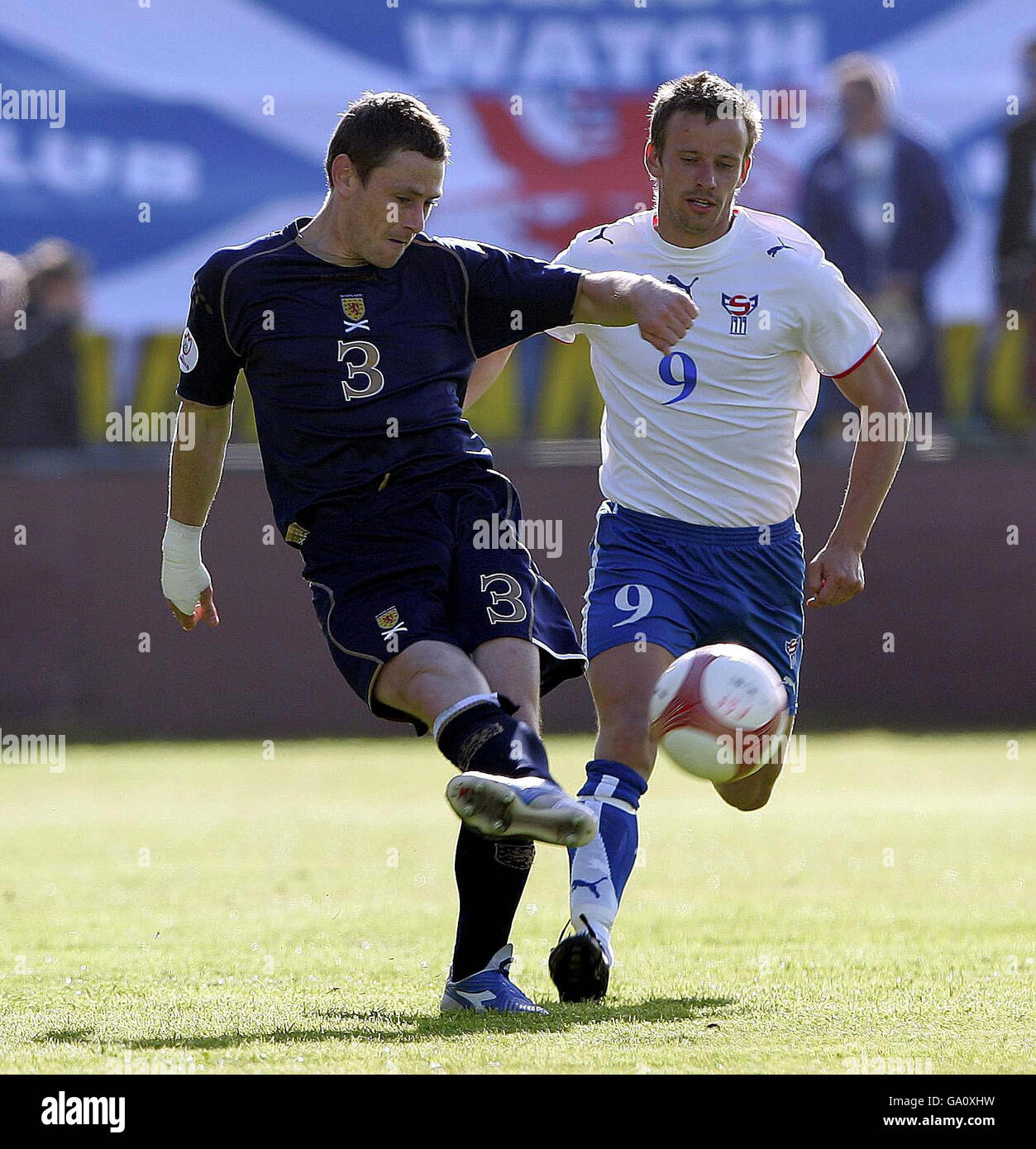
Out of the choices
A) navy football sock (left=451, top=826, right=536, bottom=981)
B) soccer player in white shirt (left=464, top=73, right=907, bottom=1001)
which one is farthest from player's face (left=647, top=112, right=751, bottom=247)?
navy football sock (left=451, top=826, right=536, bottom=981)

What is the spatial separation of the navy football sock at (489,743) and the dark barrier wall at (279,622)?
9967mm

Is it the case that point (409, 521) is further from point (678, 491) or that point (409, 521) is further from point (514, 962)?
point (514, 962)

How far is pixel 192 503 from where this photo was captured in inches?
201

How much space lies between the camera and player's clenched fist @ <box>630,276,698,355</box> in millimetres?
4438

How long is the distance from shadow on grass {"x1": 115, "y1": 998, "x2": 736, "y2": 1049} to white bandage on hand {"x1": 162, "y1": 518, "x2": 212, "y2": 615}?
1.27 m

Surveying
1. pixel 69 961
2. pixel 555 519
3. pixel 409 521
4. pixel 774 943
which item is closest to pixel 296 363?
pixel 409 521

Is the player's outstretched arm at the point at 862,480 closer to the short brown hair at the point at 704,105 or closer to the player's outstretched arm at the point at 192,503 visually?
the short brown hair at the point at 704,105

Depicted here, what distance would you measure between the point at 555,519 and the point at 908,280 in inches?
133

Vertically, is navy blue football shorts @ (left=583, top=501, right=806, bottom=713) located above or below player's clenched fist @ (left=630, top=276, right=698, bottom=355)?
below

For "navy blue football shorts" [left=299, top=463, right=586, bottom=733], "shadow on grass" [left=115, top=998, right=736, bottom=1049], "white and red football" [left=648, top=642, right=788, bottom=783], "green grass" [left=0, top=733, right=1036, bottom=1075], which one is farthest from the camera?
"white and red football" [left=648, top=642, right=788, bottom=783]

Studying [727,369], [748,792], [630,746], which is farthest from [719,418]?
[748,792]

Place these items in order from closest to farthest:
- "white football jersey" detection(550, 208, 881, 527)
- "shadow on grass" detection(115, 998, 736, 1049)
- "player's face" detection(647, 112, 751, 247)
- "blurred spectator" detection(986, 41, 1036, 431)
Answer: "shadow on grass" detection(115, 998, 736, 1049)
"player's face" detection(647, 112, 751, 247)
"white football jersey" detection(550, 208, 881, 527)
"blurred spectator" detection(986, 41, 1036, 431)

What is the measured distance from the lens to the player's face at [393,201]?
4.57 m

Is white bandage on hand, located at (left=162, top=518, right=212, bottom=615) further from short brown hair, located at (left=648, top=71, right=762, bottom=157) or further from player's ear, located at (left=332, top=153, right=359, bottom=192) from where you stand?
short brown hair, located at (left=648, top=71, right=762, bottom=157)
